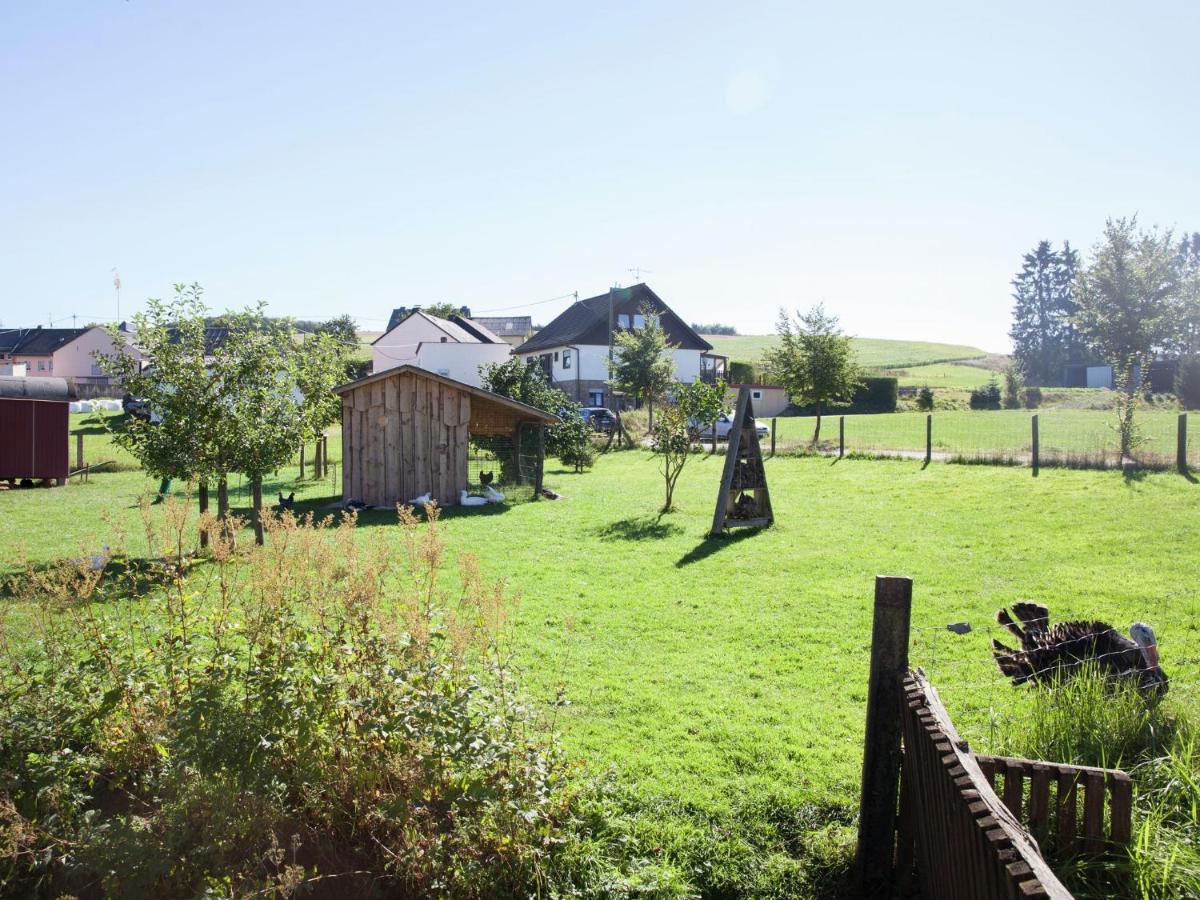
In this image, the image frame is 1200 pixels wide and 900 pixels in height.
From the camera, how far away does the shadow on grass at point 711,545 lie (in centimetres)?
1177

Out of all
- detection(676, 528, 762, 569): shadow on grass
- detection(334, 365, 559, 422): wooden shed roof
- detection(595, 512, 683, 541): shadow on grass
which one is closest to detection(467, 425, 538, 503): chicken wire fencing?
detection(334, 365, 559, 422): wooden shed roof

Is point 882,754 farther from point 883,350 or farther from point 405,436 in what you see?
point 883,350

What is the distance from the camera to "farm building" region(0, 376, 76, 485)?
22.3 m

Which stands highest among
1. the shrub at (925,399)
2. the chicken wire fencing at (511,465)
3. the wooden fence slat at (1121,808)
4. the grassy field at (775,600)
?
the shrub at (925,399)

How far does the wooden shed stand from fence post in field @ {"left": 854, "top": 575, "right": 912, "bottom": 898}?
15.0 metres

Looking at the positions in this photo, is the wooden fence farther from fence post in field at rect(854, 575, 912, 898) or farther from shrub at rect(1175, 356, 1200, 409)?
shrub at rect(1175, 356, 1200, 409)

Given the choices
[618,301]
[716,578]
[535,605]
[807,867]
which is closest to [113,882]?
[807,867]

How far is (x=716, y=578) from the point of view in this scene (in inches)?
412

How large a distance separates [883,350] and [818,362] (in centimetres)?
6410

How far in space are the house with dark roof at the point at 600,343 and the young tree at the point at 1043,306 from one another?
4681 cm

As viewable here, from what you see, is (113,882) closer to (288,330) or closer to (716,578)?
(716,578)

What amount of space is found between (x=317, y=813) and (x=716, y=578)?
23.7ft

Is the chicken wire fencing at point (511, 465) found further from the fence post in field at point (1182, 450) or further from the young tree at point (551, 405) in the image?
the fence post in field at point (1182, 450)

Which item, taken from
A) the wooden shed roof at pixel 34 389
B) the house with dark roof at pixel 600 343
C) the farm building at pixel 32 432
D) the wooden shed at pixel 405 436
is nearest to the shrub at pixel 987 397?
the house with dark roof at pixel 600 343
